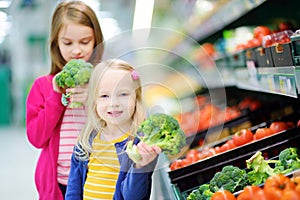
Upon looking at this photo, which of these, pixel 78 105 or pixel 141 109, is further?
pixel 78 105

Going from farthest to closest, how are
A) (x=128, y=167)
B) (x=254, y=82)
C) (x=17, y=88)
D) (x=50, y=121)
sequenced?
(x=17, y=88), (x=254, y=82), (x=50, y=121), (x=128, y=167)

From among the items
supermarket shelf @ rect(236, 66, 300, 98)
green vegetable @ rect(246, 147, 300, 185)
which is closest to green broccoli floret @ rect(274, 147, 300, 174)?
green vegetable @ rect(246, 147, 300, 185)

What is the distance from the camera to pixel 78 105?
2.19 m

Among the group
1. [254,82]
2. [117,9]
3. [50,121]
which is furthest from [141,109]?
[117,9]

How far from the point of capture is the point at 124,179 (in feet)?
6.52

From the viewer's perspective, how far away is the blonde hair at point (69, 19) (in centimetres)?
237

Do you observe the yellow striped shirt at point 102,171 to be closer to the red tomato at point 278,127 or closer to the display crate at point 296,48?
the display crate at point 296,48

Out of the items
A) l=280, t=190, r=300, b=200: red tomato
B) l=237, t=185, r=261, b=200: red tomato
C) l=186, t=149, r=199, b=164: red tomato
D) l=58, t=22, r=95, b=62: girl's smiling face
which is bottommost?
l=237, t=185, r=261, b=200: red tomato

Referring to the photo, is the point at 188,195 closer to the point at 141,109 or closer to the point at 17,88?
the point at 141,109

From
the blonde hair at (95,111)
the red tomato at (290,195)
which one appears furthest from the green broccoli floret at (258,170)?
the red tomato at (290,195)

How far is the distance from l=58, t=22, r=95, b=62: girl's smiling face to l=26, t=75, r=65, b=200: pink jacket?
0.18 m

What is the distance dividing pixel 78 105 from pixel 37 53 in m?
10.5

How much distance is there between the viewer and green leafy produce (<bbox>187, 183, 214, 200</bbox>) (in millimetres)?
2230

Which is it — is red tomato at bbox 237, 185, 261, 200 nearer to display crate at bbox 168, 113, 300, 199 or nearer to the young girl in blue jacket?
the young girl in blue jacket
